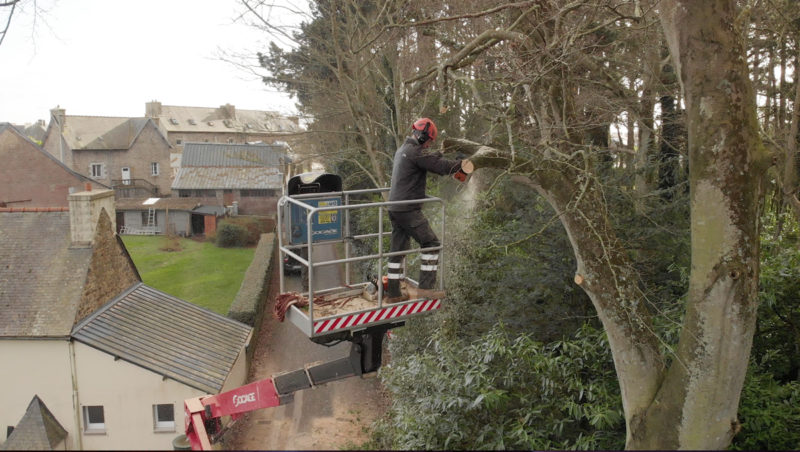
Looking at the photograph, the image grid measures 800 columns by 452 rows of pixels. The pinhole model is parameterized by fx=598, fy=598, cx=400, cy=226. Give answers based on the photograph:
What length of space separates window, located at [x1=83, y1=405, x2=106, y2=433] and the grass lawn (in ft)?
35.4

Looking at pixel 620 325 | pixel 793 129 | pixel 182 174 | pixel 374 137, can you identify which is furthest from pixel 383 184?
pixel 182 174

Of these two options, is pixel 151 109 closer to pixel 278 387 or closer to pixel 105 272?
pixel 105 272

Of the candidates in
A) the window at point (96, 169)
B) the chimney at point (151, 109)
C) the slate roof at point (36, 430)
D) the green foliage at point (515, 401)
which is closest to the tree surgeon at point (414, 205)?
the green foliage at point (515, 401)

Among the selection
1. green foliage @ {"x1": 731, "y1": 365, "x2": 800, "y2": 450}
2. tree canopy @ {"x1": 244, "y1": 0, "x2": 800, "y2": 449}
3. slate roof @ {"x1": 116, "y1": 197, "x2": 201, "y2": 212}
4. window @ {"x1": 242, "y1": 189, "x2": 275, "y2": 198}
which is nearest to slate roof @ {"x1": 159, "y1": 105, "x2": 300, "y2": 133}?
slate roof @ {"x1": 116, "y1": 197, "x2": 201, "y2": 212}

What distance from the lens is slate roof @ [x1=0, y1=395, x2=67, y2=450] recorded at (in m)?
8.88

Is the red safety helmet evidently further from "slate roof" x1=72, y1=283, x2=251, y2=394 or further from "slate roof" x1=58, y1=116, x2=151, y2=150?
"slate roof" x1=58, y1=116, x2=151, y2=150

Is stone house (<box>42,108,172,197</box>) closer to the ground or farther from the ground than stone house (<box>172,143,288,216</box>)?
farther from the ground

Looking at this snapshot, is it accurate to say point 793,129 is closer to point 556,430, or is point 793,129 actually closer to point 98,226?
point 556,430

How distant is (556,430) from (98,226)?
12.5 meters

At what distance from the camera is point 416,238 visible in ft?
24.7

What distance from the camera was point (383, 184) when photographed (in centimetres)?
1931

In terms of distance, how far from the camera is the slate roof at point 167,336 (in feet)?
42.5

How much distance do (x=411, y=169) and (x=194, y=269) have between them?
2849 cm

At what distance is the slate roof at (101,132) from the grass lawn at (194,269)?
13.9 m
